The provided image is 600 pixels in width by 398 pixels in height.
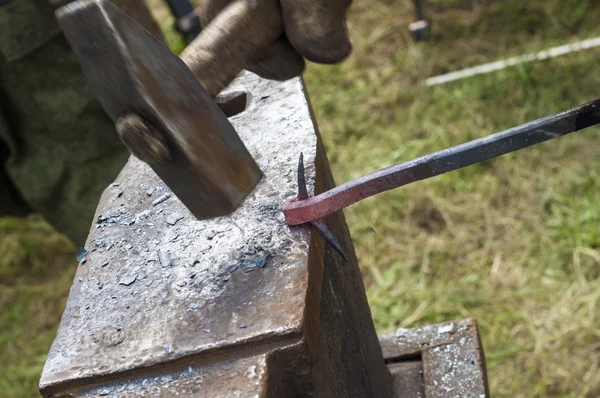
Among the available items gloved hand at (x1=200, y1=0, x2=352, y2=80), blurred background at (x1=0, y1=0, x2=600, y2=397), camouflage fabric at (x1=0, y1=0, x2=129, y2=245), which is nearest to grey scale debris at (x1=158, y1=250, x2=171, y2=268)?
gloved hand at (x1=200, y1=0, x2=352, y2=80)

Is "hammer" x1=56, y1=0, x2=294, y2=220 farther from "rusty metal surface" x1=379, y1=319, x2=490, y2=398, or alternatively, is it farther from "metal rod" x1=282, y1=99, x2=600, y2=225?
"rusty metal surface" x1=379, y1=319, x2=490, y2=398

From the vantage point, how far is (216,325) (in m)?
1.12

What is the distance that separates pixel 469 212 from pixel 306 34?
5.89ft

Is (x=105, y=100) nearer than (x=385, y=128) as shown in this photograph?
Yes

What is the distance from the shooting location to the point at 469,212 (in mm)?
2818

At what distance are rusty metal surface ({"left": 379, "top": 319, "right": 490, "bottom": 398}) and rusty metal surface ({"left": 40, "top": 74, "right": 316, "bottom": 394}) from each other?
661mm

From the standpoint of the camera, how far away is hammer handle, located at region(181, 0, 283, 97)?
3.84ft

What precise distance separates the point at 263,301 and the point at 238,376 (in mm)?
131

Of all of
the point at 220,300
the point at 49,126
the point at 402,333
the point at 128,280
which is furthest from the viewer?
the point at 49,126

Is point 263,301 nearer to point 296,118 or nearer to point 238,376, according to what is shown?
point 238,376

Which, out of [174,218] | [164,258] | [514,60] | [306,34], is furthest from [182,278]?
[514,60]

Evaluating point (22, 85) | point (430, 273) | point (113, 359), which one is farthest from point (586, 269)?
point (22, 85)

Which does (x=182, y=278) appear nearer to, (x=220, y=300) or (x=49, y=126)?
(x=220, y=300)

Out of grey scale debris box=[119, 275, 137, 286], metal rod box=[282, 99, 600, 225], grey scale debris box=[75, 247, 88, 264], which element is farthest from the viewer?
grey scale debris box=[75, 247, 88, 264]
